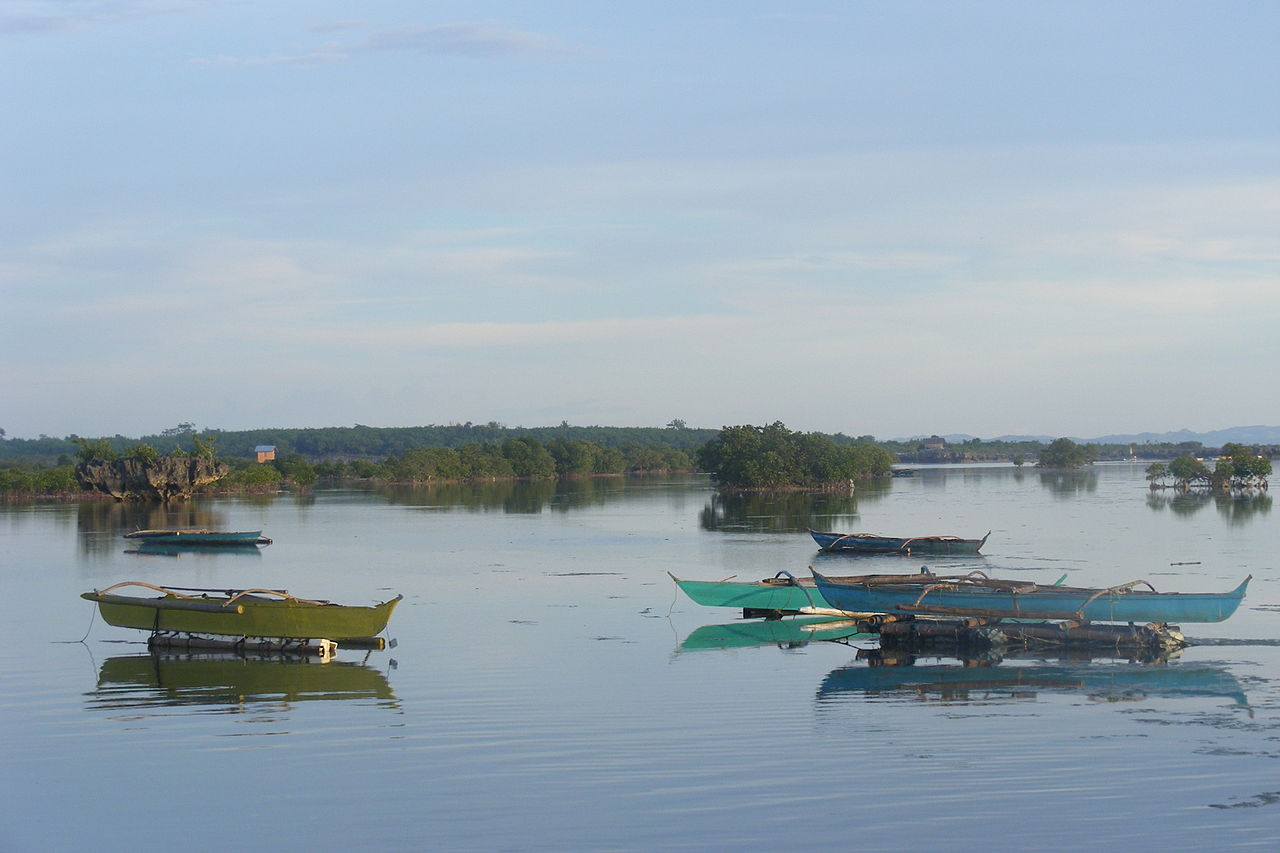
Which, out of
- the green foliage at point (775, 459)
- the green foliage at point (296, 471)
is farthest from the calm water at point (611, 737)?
the green foliage at point (296, 471)

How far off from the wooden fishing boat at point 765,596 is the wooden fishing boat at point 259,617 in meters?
7.17

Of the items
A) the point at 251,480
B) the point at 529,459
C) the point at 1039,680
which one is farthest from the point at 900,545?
the point at 529,459

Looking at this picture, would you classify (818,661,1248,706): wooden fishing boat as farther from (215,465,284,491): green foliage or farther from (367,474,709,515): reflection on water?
(215,465,284,491): green foliage

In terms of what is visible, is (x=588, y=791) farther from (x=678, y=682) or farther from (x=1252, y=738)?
(x=1252, y=738)

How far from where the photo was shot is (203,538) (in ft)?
156

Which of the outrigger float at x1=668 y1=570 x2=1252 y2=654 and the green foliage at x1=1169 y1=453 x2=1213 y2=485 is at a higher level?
the green foliage at x1=1169 y1=453 x2=1213 y2=485

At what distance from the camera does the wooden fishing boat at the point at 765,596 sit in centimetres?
2530

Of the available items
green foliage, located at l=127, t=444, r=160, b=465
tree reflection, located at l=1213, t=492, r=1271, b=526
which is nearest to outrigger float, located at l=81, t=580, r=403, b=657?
tree reflection, located at l=1213, t=492, r=1271, b=526

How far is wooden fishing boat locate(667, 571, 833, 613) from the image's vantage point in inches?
996

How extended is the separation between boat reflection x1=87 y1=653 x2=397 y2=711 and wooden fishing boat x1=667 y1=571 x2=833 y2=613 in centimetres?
837

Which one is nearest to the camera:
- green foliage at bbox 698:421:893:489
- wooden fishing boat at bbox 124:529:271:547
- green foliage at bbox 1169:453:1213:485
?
wooden fishing boat at bbox 124:529:271:547

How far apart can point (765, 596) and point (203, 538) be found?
29462mm

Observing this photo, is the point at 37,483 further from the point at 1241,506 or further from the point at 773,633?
the point at 773,633

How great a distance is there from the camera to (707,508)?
7338 cm
